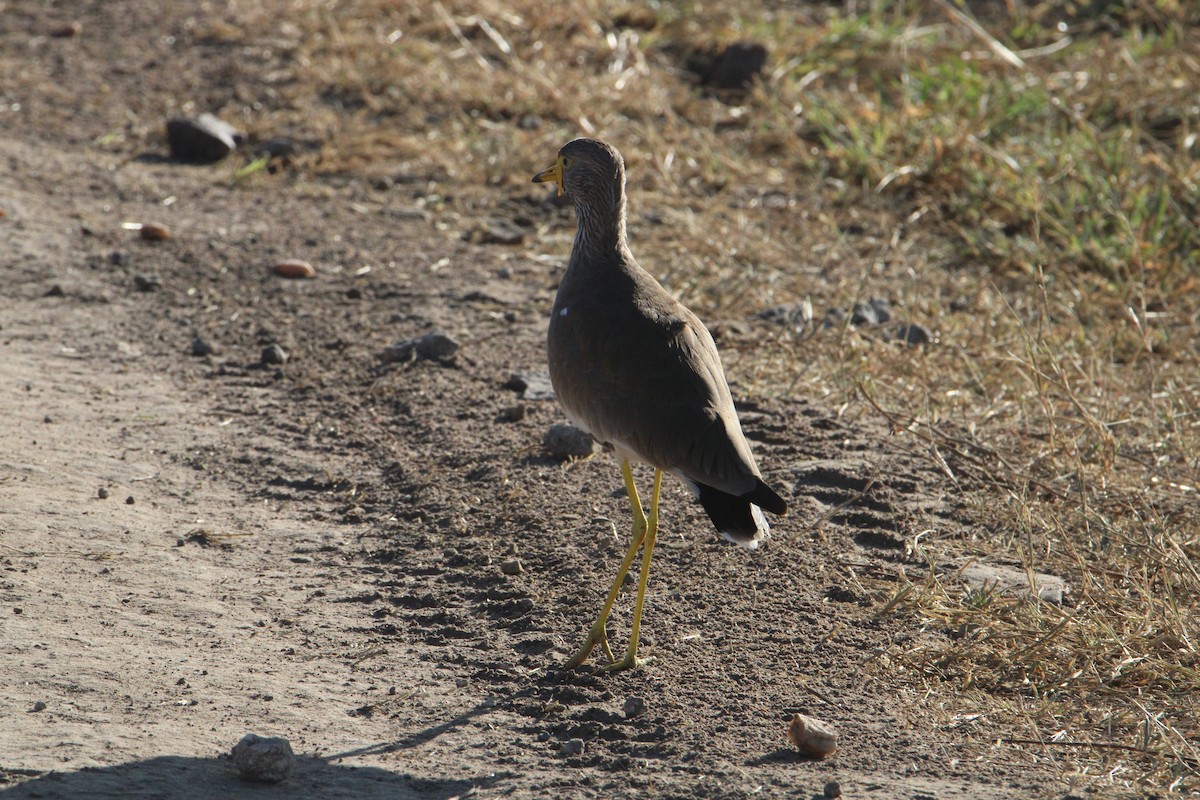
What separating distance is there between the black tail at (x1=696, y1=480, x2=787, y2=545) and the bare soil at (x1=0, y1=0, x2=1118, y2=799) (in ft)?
1.59

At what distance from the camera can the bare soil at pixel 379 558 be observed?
3.46 meters

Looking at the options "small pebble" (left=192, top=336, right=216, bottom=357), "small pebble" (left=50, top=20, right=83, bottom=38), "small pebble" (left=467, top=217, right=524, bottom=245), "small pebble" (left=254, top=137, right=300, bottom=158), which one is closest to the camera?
"small pebble" (left=192, top=336, right=216, bottom=357)

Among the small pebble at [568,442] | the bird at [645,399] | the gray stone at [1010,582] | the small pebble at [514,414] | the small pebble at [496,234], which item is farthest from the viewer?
the small pebble at [496,234]

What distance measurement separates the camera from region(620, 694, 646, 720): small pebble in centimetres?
374

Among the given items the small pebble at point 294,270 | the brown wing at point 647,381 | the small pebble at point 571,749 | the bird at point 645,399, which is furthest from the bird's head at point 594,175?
the small pebble at point 294,270

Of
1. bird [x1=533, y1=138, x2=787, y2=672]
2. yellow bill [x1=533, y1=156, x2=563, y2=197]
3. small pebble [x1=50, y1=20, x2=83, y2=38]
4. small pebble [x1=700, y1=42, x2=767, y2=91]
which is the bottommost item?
small pebble [x1=50, y1=20, x2=83, y2=38]

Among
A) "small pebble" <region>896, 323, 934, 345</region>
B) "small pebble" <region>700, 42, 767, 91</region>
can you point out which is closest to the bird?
"small pebble" <region>896, 323, 934, 345</region>

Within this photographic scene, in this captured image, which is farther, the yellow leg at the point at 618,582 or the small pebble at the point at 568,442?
the small pebble at the point at 568,442

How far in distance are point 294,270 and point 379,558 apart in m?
2.74

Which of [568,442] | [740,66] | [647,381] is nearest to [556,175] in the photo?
[568,442]

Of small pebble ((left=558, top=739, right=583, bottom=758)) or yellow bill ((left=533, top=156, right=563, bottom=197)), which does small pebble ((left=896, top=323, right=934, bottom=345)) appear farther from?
small pebble ((left=558, top=739, right=583, bottom=758))

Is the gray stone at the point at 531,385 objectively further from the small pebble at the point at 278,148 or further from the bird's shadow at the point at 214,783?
the small pebble at the point at 278,148

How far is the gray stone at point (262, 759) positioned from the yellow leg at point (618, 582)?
99 cm

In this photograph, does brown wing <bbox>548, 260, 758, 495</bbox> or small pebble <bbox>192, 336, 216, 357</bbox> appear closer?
brown wing <bbox>548, 260, 758, 495</bbox>
